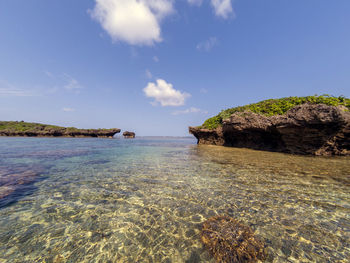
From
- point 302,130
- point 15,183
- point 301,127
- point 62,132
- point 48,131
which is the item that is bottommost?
point 15,183

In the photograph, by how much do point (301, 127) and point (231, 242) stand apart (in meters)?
17.0

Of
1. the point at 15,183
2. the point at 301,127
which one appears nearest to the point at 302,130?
the point at 301,127

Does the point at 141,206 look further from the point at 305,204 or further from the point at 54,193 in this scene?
the point at 305,204

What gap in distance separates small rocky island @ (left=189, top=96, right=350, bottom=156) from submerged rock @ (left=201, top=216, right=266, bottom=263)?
16.0 metres

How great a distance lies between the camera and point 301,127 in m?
14.7

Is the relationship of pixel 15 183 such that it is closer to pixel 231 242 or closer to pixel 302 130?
pixel 231 242

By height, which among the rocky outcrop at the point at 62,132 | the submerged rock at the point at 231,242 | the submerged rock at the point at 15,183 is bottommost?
the submerged rock at the point at 15,183

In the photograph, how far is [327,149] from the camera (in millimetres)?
14500

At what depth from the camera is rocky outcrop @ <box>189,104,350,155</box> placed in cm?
1326

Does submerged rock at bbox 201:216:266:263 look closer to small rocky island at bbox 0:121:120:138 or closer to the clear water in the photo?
the clear water

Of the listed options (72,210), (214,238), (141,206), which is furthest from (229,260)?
(72,210)

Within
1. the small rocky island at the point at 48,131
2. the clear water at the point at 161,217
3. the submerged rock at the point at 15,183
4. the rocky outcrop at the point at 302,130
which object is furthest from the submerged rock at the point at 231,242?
the small rocky island at the point at 48,131

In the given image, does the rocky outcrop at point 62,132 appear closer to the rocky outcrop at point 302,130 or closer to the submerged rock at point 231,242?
the rocky outcrop at point 302,130

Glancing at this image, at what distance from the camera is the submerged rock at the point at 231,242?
2662 millimetres
